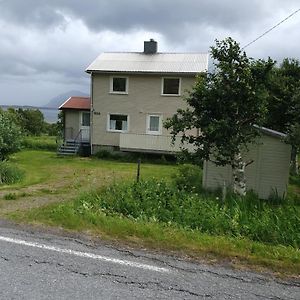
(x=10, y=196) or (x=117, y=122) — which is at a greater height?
(x=117, y=122)

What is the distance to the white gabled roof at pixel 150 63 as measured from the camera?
2552cm

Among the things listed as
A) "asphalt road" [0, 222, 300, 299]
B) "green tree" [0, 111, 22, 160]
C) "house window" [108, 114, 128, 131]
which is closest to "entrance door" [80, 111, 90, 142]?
"house window" [108, 114, 128, 131]

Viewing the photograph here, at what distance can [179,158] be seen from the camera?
11.0 metres

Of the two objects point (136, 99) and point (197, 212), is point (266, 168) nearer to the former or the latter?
point (197, 212)

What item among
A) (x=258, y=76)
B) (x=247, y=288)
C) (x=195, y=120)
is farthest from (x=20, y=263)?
(x=258, y=76)

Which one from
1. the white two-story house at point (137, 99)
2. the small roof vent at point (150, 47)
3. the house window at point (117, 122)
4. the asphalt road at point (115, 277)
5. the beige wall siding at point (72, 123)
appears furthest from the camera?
the small roof vent at point (150, 47)

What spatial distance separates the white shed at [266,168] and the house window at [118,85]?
15.7 meters

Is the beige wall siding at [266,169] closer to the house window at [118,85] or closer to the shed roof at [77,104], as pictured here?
the house window at [118,85]

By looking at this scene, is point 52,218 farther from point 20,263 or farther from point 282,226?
point 282,226

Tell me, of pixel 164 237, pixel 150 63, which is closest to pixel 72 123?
pixel 150 63

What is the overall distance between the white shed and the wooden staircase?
54.9 ft

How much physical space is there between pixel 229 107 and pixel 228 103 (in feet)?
0.36

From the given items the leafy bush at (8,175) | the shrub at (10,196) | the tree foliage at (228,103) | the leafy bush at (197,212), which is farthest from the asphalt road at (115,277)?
the leafy bush at (8,175)

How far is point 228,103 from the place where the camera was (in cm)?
1013
